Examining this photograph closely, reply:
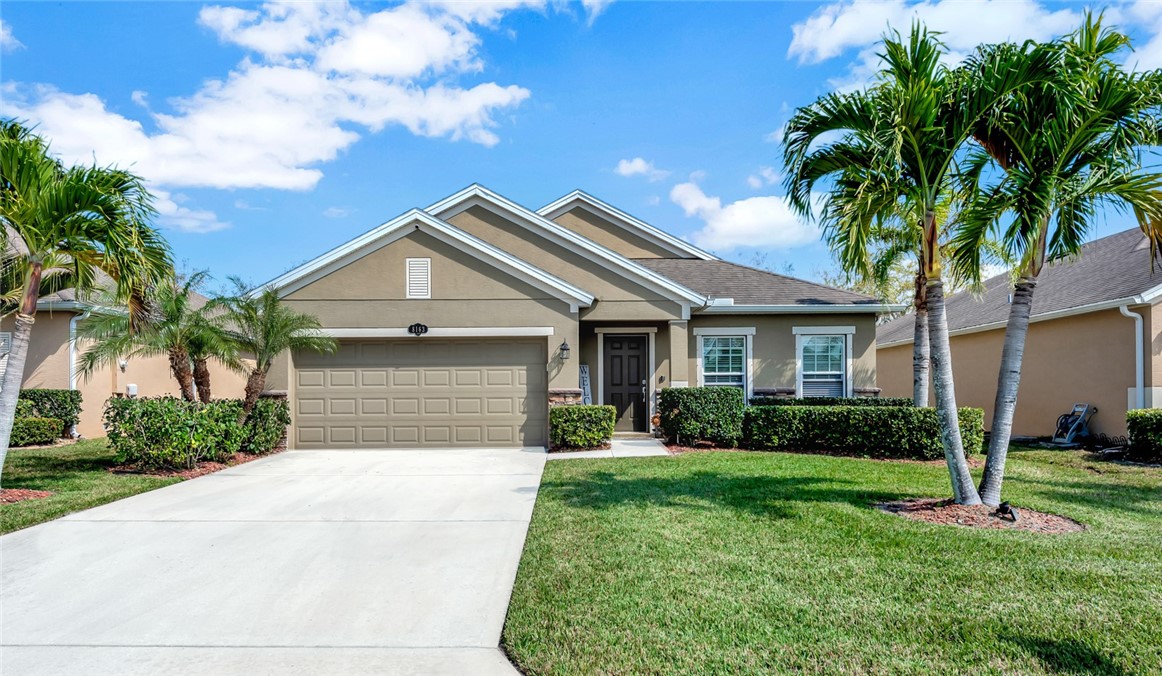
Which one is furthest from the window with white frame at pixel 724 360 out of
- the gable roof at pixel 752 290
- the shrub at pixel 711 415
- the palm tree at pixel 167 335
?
the palm tree at pixel 167 335

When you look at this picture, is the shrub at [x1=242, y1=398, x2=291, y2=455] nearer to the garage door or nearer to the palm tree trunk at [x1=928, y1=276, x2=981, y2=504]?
the garage door

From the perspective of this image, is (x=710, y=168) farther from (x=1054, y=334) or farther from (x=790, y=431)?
(x=1054, y=334)

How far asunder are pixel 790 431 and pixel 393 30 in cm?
1000

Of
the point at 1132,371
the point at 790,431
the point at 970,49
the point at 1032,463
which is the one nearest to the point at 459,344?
the point at 790,431

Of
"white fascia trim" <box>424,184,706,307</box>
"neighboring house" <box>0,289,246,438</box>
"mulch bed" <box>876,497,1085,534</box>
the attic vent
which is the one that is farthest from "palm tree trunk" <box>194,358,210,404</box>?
"mulch bed" <box>876,497,1085,534</box>

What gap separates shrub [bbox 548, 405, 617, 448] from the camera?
1134cm

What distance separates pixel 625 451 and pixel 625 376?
286 cm

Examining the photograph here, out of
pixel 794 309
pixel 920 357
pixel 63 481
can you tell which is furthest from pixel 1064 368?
pixel 63 481

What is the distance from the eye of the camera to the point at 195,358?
1023 centimetres

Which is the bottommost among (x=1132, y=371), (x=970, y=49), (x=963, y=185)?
(x=1132, y=371)

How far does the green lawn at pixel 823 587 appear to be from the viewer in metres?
3.40

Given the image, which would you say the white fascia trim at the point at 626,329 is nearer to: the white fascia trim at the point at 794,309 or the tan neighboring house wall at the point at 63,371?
the white fascia trim at the point at 794,309

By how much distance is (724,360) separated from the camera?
14.2m

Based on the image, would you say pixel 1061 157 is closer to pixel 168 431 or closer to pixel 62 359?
pixel 168 431
